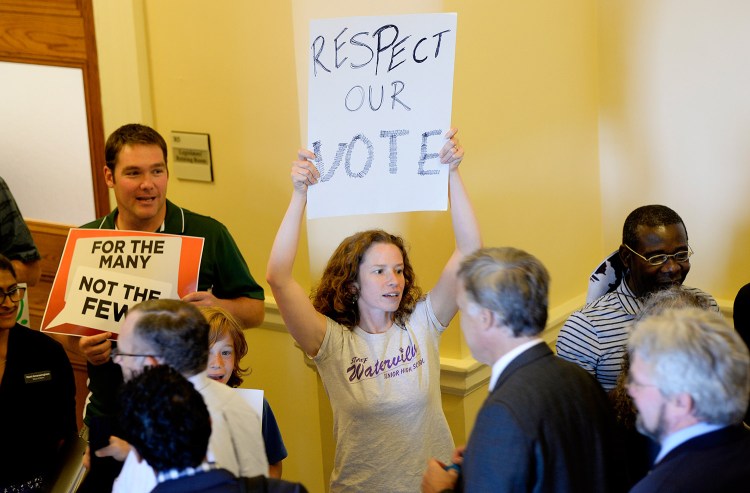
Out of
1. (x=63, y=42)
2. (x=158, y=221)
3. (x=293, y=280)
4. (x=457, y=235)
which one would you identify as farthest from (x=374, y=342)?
(x=63, y=42)

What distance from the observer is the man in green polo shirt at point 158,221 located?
3113mm

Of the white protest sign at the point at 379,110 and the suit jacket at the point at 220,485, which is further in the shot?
the white protest sign at the point at 379,110

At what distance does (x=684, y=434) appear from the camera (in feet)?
5.95

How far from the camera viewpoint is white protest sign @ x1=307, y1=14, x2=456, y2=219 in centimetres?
Answer: 275

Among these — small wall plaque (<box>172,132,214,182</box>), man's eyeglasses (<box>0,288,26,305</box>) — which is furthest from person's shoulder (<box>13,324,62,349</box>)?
small wall plaque (<box>172,132,214,182</box>)

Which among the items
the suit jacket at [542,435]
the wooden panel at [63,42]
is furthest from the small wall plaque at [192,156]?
the suit jacket at [542,435]

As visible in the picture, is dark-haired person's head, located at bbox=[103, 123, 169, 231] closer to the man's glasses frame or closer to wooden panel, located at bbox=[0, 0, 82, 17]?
the man's glasses frame

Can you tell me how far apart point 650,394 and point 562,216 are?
7.67 ft

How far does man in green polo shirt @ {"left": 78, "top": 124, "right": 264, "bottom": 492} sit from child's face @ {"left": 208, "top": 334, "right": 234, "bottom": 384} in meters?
0.47

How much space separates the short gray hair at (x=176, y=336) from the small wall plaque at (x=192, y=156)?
2.04m

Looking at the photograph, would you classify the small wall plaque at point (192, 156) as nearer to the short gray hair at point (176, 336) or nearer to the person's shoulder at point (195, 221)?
the person's shoulder at point (195, 221)

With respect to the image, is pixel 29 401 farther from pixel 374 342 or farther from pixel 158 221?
pixel 374 342

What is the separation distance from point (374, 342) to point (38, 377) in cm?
95

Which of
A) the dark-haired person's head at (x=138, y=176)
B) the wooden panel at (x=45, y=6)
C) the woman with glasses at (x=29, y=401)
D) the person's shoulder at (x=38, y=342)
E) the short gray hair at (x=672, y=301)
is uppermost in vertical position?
the wooden panel at (x=45, y=6)
